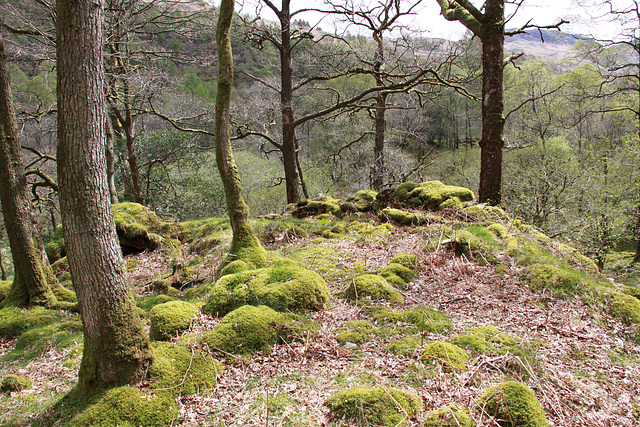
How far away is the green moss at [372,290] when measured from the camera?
445cm

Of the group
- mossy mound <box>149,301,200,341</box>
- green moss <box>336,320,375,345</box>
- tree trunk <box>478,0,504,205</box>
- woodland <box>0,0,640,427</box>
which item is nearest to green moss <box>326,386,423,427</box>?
woodland <box>0,0,640,427</box>

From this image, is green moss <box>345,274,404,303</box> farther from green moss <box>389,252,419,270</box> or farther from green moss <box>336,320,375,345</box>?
green moss <box>389,252,419,270</box>

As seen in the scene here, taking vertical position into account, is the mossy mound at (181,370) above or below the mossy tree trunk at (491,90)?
below

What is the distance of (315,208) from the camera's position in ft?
32.2

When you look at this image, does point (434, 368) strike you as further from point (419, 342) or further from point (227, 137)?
point (227, 137)

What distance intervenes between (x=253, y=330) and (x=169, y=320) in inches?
38.4

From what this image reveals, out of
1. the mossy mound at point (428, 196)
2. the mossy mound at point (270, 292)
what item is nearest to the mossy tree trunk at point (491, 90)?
the mossy mound at point (428, 196)

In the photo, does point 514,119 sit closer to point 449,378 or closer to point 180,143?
point 180,143

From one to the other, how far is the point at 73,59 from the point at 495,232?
611 centimetres

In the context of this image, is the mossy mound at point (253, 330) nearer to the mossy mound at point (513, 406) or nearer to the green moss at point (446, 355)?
the green moss at point (446, 355)

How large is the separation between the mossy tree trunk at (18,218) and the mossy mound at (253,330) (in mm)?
3481

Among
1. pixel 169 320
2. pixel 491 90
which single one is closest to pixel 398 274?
pixel 169 320

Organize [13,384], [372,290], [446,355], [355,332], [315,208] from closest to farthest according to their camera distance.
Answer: [446,355], [13,384], [355,332], [372,290], [315,208]

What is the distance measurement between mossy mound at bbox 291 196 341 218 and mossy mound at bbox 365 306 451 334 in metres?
5.46
